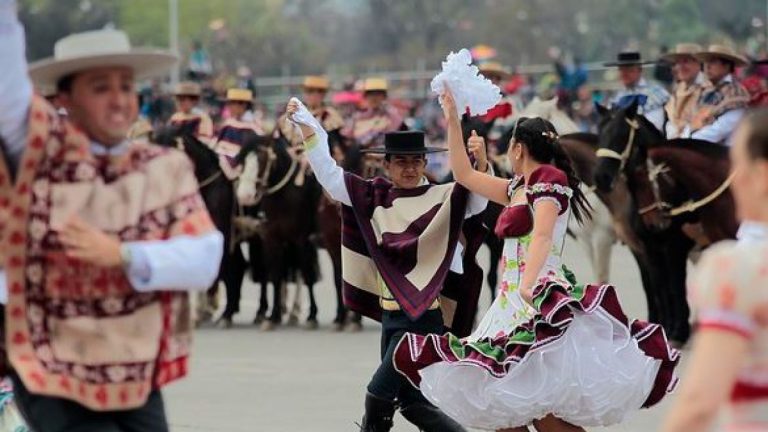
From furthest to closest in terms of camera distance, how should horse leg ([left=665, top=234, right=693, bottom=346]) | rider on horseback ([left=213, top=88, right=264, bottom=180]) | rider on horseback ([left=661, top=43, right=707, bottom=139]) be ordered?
rider on horseback ([left=213, top=88, right=264, bottom=180]) < rider on horseback ([left=661, top=43, right=707, bottom=139]) < horse leg ([left=665, top=234, right=693, bottom=346])

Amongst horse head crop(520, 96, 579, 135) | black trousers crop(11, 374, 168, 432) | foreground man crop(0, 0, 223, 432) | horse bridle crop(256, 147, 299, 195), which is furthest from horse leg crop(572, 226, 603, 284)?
foreground man crop(0, 0, 223, 432)

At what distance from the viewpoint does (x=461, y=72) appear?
945cm

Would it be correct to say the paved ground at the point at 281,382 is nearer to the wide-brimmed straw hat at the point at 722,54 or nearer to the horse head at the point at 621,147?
the horse head at the point at 621,147

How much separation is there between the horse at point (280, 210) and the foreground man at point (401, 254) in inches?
321

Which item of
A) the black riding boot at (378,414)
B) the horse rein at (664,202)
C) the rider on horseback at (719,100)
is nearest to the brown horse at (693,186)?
the horse rein at (664,202)

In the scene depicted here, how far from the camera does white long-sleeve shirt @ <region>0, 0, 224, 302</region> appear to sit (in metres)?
5.54

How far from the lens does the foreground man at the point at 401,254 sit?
30.7 ft

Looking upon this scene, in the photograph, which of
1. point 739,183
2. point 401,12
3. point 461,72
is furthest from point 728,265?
point 401,12

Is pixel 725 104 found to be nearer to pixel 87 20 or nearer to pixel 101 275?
pixel 101 275

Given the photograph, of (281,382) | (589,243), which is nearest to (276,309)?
(589,243)

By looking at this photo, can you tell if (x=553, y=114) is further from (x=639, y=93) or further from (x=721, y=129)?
(x=721, y=129)

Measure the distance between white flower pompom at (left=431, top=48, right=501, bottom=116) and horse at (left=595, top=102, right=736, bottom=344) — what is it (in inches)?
239

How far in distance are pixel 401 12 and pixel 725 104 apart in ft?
215

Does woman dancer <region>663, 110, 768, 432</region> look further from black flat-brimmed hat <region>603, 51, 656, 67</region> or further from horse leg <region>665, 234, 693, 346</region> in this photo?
black flat-brimmed hat <region>603, 51, 656, 67</region>
